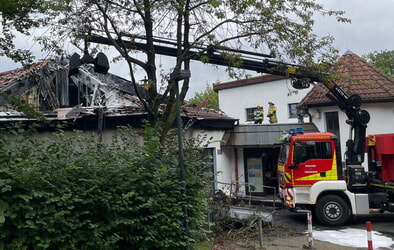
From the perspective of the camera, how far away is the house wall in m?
26.6

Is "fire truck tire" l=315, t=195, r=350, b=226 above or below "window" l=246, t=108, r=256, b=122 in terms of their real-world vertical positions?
below

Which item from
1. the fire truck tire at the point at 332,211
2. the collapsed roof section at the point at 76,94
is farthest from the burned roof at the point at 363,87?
the collapsed roof section at the point at 76,94

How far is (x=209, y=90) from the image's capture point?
66062 millimetres

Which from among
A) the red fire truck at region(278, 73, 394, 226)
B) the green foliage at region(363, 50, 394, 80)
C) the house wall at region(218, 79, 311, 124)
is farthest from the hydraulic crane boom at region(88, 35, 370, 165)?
the green foliage at region(363, 50, 394, 80)

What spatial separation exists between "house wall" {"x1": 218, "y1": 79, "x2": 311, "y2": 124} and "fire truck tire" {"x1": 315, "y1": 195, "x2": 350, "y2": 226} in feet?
44.9

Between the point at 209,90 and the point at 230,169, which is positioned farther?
the point at 209,90

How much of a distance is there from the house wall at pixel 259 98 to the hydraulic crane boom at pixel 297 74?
11307 millimetres

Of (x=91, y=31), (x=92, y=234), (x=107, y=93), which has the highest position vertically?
(x=91, y=31)

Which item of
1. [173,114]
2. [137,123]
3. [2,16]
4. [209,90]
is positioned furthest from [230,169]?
[209,90]

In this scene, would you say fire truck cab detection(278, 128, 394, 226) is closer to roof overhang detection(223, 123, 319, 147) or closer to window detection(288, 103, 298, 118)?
roof overhang detection(223, 123, 319, 147)

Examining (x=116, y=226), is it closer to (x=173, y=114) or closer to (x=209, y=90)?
(x=173, y=114)

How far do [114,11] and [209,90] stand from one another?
57.1 meters

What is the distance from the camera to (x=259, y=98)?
92.1 ft

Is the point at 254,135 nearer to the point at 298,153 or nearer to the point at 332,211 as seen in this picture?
the point at 298,153
